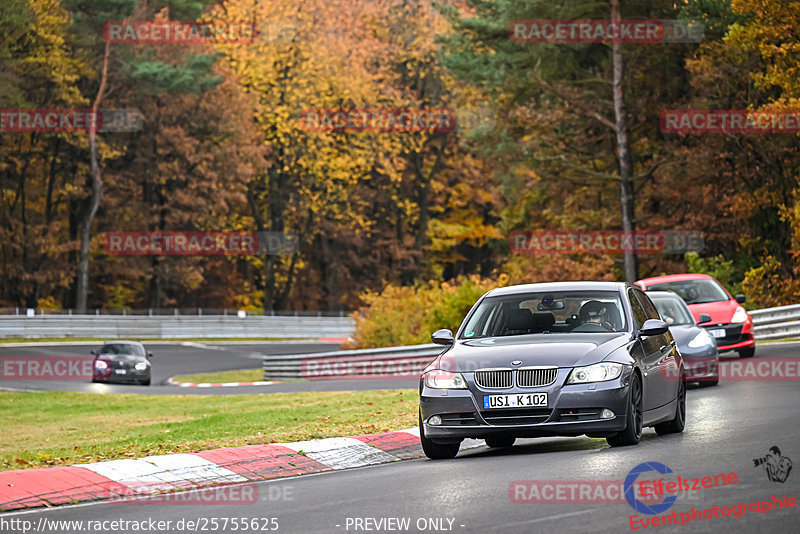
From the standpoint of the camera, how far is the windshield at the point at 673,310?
2023cm

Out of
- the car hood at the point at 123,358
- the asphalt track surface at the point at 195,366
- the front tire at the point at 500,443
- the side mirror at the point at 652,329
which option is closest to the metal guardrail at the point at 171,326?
the asphalt track surface at the point at 195,366

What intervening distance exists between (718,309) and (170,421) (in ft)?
34.8

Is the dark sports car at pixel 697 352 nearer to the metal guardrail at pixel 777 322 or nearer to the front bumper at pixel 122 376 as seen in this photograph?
the metal guardrail at pixel 777 322

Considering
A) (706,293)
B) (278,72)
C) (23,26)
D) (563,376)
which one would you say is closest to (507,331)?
(563,376)

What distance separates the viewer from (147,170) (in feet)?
220

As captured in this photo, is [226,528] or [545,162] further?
[545,162]

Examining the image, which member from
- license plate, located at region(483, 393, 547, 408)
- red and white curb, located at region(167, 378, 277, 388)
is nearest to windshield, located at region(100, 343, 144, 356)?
red and white curb, located at region(167, 378, 277, 388)

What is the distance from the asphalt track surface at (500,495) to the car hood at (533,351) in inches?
33.2

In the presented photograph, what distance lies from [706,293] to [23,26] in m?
44.2

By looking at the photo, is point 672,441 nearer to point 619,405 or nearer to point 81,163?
point 619,405

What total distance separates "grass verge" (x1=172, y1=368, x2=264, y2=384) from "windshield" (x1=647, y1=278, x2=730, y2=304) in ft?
53.4

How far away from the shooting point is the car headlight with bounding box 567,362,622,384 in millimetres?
10992

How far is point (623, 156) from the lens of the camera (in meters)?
43.6

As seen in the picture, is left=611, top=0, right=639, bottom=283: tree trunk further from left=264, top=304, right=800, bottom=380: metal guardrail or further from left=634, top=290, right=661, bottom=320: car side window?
left=634, top=290, right=661, bottom=320: car side window
